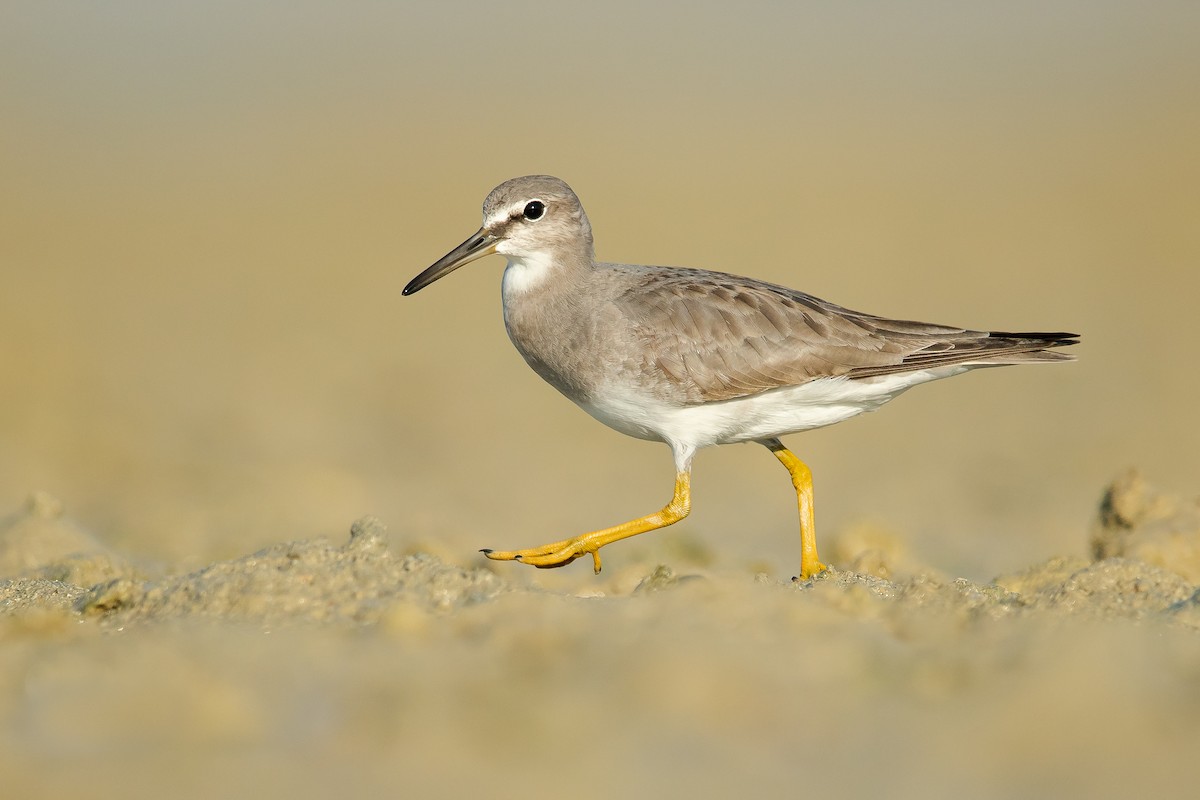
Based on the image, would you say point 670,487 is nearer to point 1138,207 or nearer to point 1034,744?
point 1034,744

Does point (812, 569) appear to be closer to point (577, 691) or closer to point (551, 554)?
point (551, 554)

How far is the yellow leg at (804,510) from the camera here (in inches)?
356

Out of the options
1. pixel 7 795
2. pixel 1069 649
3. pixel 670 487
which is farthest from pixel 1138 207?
pixel 7 795

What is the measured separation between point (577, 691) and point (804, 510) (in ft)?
14.5

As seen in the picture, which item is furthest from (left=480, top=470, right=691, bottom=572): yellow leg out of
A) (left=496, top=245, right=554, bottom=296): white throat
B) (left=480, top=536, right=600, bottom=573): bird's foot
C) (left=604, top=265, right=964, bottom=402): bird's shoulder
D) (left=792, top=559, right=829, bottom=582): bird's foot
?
(left=496, top=245, right=554, bottom=296): white throat

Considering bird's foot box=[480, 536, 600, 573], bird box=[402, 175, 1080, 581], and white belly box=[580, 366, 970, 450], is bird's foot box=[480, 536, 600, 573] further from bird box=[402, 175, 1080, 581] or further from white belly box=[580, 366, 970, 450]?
Result: white belly box=[580, 366, 970, 450]

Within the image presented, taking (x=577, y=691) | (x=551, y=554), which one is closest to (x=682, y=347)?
(x=551, y=554)

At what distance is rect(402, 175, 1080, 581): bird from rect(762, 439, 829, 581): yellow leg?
1 centimetres

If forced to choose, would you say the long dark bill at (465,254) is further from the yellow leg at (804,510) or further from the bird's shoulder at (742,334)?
the yellow leg at (804,510)

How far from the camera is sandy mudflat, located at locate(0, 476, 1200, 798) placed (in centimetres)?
480

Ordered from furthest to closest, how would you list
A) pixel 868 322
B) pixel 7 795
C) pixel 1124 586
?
pixel 868 322 < pixel 1124 586 < pixel 7 795

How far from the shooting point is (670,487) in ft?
51.9

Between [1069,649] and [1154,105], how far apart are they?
138 feet

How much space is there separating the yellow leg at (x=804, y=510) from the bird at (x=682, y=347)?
1cm
